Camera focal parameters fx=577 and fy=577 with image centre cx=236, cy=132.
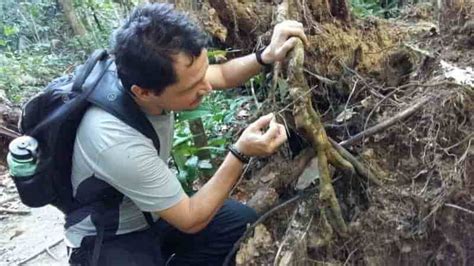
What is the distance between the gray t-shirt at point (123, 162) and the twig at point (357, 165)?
2.01ft

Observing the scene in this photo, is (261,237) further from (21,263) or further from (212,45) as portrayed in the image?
(21,263)

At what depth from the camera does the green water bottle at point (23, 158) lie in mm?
1907

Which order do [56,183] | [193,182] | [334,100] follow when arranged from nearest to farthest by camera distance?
[56,183] → [334,100] → [193,182]

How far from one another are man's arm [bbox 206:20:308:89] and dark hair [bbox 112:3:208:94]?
15.5 inches

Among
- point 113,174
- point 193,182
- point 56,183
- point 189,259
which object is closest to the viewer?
point 113,174

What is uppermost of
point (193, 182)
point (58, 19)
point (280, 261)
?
point (280, 261)

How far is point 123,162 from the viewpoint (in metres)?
1.84

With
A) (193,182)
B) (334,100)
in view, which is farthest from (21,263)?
(334,100)

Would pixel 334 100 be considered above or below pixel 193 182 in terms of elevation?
above

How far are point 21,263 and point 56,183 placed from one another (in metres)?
1.40

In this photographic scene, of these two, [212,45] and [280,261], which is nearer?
[280,261]

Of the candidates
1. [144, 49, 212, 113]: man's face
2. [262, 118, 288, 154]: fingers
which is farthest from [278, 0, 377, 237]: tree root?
[144, 49, 212, 113]: man's face

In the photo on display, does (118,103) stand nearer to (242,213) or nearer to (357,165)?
(242,213)

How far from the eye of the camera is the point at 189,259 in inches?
97.1
